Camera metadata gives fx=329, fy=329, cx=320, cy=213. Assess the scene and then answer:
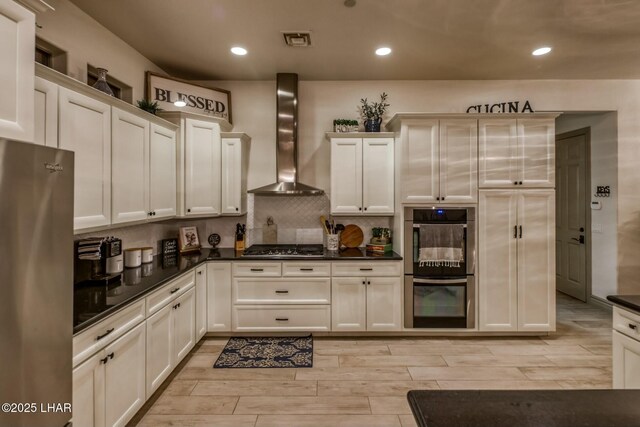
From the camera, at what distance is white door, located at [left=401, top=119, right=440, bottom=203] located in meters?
3.50

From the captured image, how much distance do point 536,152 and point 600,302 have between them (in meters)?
2.46

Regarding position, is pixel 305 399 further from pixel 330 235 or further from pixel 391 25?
pixel 391 25

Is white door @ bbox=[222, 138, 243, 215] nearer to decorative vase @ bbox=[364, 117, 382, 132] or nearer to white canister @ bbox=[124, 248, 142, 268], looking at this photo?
white canister @ bbox=[124, 248, 142, 268]

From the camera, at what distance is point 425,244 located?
137 inches

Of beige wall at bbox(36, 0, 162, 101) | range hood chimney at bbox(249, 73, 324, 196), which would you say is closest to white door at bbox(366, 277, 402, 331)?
range hood chimney at bbox(249, 73, 324, 196)

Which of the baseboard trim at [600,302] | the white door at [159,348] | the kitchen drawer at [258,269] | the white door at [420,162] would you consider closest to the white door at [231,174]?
the kitchen drawer at [258,269]

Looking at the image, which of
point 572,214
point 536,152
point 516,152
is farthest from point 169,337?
point 572,214

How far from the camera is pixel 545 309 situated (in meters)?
3.50

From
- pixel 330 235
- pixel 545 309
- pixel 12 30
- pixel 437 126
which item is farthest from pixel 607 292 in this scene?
pixel 12 30

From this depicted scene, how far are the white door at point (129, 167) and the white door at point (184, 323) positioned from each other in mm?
799

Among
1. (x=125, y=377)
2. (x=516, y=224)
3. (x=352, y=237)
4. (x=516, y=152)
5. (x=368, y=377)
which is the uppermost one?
(x=516, y=152)

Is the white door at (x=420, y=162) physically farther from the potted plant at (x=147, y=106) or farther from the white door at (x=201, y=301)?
the potted plant at (x=147, y=106)

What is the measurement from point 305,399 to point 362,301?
1.26 meters

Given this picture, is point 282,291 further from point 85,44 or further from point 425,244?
point 85,44
